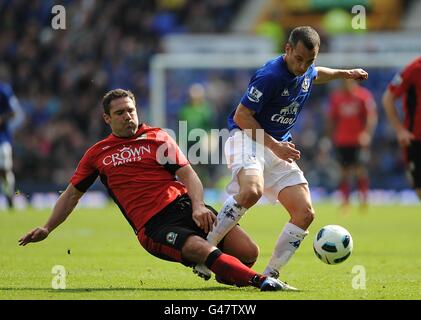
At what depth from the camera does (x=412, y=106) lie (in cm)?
1063

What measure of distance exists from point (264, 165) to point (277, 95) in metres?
0.62

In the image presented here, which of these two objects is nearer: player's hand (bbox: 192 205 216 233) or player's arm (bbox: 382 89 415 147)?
player's hand (bbox: 192 205 216 233)

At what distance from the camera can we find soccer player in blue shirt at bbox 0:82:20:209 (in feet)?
50.5

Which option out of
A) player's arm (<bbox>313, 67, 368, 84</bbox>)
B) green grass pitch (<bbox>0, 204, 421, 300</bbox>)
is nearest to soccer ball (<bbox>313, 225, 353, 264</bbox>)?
green grass pitch (<bbox>0, 204, 421, 300</bbox>)

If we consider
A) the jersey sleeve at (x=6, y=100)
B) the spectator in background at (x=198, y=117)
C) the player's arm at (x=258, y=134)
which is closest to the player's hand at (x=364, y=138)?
the spectator in background at (x=198, y=117)

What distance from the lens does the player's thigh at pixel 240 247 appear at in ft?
26.4

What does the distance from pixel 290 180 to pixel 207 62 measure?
15.5m

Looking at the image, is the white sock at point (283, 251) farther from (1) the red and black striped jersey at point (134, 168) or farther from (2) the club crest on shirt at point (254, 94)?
(2) the club crest on shirt at point (254, 94)

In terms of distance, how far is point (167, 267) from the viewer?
31.6 feet

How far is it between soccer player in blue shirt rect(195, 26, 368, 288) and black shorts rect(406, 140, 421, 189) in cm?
265

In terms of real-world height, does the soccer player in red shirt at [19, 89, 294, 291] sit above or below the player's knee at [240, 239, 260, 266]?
above

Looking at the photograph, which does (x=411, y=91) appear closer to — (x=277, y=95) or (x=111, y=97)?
(x=277, y=95)

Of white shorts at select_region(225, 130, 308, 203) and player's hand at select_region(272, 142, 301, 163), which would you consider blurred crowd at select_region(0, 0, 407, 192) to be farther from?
player's hand at select_region(272, 142, 301, 163)

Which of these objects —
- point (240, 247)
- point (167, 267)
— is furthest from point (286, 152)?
point (167, 267)
